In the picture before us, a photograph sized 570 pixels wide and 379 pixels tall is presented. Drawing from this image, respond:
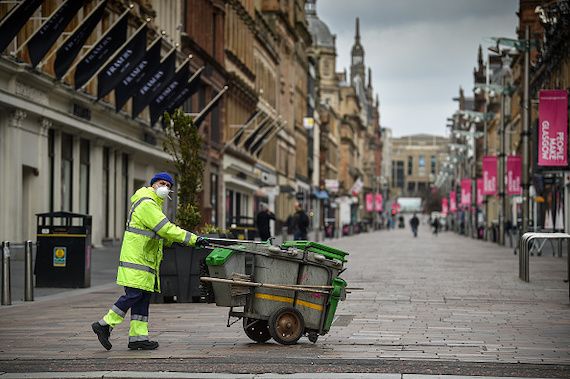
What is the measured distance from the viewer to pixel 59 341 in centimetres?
1349

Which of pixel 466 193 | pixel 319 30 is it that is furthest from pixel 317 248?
pixel 319 30

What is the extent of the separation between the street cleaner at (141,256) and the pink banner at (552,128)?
28852mm

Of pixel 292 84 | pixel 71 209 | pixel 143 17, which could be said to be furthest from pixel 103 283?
pixel 292 84

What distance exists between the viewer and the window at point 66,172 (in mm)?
37312

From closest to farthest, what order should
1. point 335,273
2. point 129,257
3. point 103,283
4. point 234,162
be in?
1. point 129,257
2. point 335,273
3. point 103,283
4. point 234,162

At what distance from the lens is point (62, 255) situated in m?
22.1

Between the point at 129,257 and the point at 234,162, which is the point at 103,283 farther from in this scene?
the point at 234,162

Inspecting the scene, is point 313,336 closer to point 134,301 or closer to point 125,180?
point 134,301

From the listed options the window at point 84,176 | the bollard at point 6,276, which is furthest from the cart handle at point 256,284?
the window at point 84,176

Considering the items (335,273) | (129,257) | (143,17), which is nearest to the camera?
(129,257)

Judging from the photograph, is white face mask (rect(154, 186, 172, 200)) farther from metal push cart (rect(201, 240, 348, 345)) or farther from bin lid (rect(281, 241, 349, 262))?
bin lid (rect(281, 241, 349, 262))

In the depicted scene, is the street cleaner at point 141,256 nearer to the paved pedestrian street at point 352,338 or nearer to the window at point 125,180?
the paved pedestrian street at point 352,338

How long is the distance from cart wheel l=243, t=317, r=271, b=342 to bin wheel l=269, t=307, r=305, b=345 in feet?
1.24

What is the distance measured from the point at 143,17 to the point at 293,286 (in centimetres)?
3297
